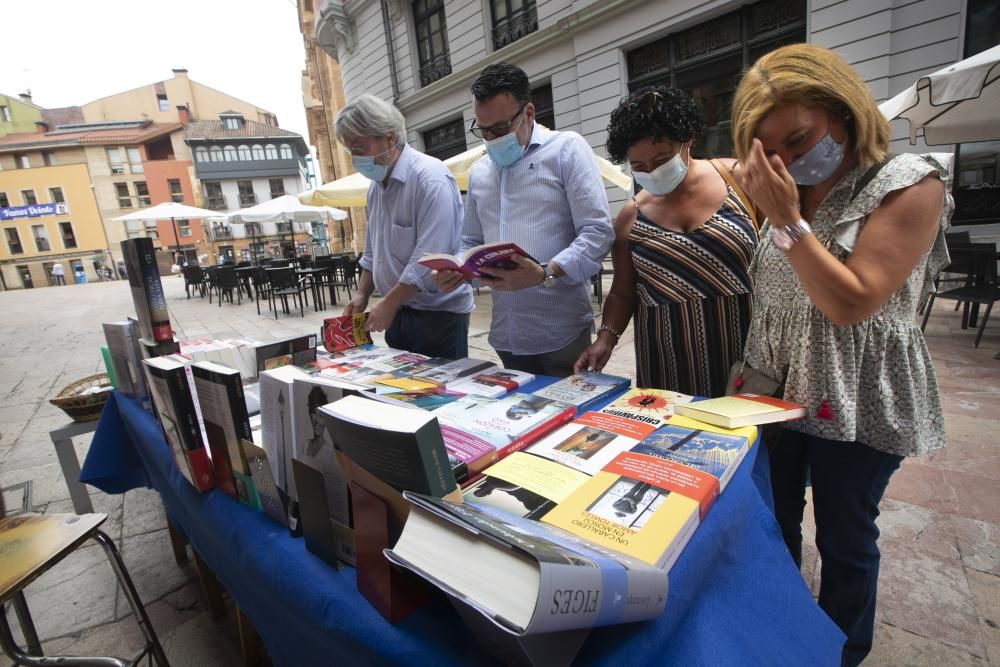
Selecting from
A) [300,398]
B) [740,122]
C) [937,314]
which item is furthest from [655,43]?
[300,398]

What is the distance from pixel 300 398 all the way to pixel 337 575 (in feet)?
1.07

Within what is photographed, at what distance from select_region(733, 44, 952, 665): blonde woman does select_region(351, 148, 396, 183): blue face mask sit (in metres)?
1.50

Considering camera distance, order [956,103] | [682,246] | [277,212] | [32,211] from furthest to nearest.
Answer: [32,211] → [277,212] → [956,103] → [682,246]

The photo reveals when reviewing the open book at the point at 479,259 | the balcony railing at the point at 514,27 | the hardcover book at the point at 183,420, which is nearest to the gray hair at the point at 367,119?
the open book at the point at 479,259

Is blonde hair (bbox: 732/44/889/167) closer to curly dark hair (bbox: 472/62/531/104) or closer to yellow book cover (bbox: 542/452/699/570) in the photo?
yellow book cover (bbox: 542/452/699/570)

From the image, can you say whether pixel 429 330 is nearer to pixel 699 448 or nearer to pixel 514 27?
pixel 699 448

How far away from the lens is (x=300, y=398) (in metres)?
0.93

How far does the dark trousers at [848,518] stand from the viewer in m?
1.18

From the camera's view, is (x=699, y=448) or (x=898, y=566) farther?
(x=898, y=566)

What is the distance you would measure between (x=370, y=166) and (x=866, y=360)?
1941mm

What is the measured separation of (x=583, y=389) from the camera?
4.69ft

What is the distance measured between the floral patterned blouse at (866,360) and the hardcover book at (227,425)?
51.3 inches

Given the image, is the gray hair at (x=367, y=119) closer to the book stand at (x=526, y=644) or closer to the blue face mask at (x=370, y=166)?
the blue face mask at (x=370, y=166)

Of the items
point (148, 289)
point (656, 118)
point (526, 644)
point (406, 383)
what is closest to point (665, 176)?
point (656, 118)
